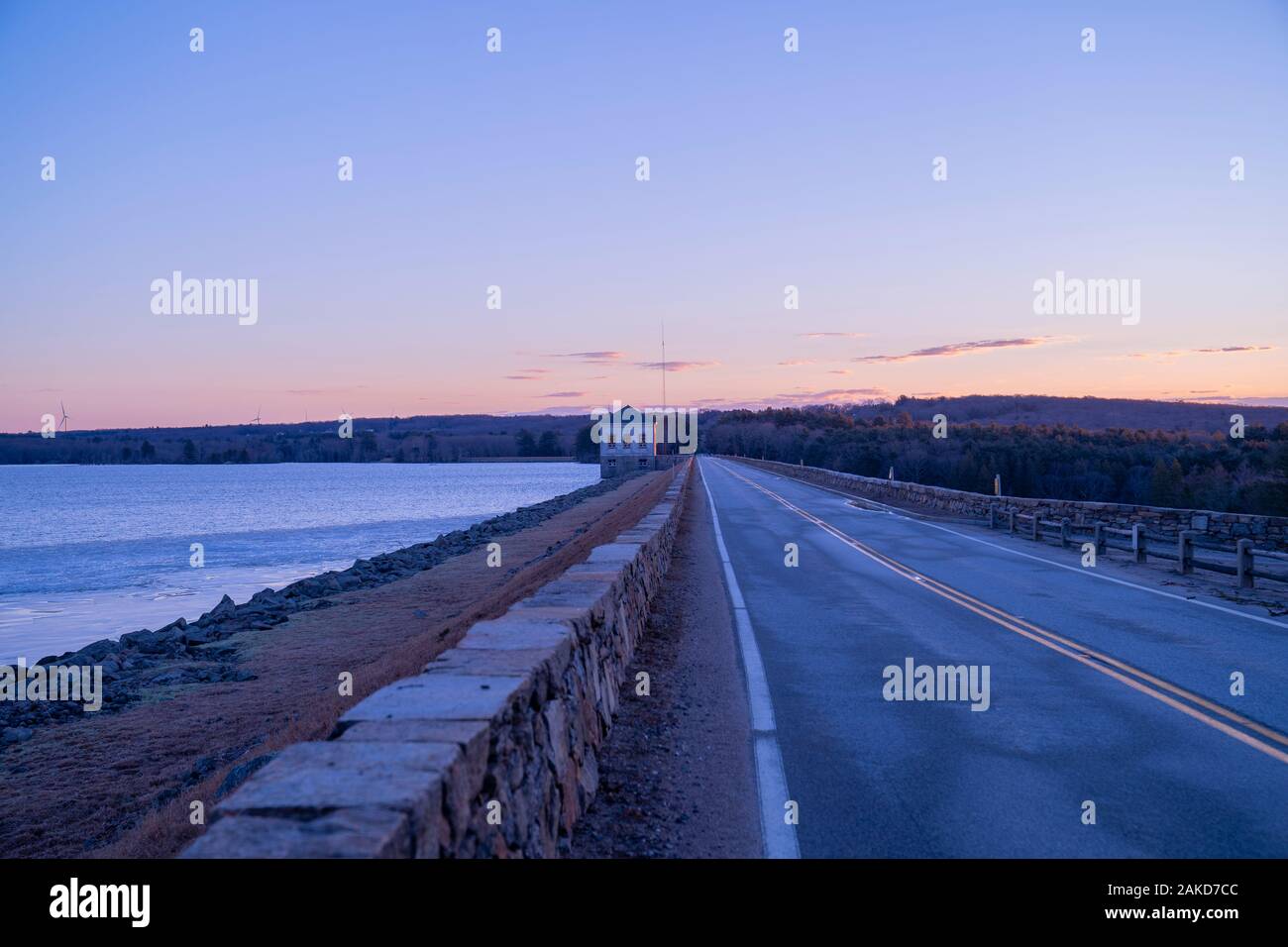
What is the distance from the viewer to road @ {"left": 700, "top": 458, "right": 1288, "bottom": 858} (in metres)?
5.38

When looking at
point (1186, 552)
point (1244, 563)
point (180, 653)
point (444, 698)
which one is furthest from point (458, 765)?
point (1186, 552)

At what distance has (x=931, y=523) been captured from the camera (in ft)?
97.2

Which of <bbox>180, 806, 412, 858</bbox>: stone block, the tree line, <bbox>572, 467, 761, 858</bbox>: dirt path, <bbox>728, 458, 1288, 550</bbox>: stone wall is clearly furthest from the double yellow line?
the tree line

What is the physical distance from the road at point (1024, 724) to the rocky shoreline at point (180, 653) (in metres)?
8.93

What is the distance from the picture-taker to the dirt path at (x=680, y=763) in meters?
5.23

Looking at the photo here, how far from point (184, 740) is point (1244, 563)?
15.5 meters

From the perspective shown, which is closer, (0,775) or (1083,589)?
(0,775)

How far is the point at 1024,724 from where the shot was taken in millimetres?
7594

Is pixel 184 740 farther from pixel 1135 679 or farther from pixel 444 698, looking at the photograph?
pixel 1135 679

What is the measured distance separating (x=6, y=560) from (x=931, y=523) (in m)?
37.0

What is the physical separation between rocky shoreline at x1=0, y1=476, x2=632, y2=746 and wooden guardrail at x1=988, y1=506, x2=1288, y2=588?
1565 centimetres

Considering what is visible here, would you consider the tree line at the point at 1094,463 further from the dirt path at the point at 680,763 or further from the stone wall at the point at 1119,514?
the dirt path at the point at 680,763
